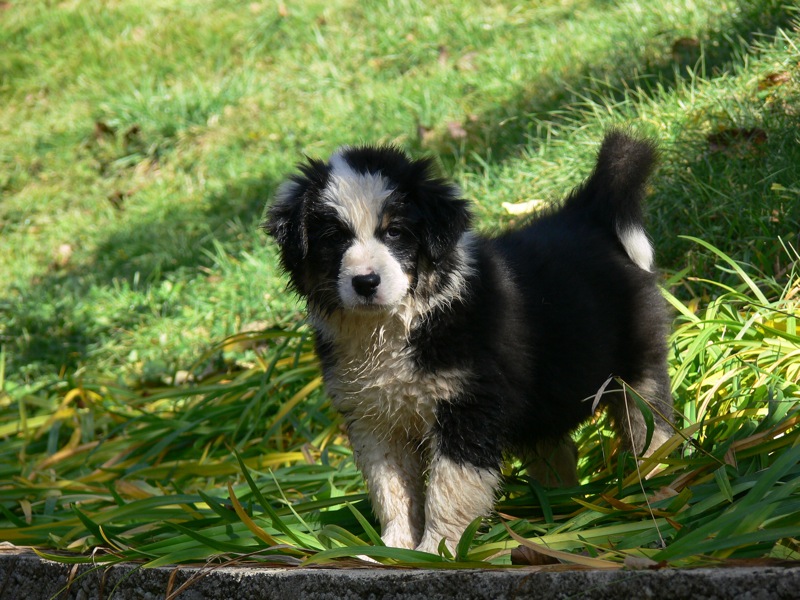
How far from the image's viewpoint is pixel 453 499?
3098mm

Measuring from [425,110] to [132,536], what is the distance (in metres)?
4.53

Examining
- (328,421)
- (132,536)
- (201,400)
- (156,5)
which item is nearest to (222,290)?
(201,400)

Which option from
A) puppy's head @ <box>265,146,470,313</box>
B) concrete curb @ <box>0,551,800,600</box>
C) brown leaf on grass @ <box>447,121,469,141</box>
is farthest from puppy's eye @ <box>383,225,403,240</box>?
brown leaf on grass @ <box>447,121,469,141</box>

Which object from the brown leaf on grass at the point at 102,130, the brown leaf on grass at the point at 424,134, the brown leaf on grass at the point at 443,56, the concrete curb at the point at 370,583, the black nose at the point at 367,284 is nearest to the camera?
the concrete curb at the point at 370,583

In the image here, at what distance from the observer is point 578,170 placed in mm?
5492

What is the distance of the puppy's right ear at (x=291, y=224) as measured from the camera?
3.34 meters

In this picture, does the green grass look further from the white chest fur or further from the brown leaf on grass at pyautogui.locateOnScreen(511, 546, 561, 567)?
the white chest fur

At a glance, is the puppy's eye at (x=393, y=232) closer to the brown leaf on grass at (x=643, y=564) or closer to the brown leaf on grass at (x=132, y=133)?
the brown leaf on grass at (x=643, y=564)

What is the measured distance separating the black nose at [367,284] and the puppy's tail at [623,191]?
1.17 metres

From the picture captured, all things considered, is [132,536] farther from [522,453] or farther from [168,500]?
[522,453]

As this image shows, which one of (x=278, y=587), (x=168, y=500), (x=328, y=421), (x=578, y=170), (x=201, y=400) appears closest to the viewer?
(x=278, y=587)

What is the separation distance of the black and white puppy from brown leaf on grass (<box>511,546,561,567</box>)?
0.41 m

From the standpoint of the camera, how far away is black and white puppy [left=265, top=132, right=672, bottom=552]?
3127mm

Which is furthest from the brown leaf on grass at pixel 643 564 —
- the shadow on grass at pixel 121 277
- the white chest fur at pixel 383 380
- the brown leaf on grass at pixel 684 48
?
the shadow on grass at pixel 121 277
